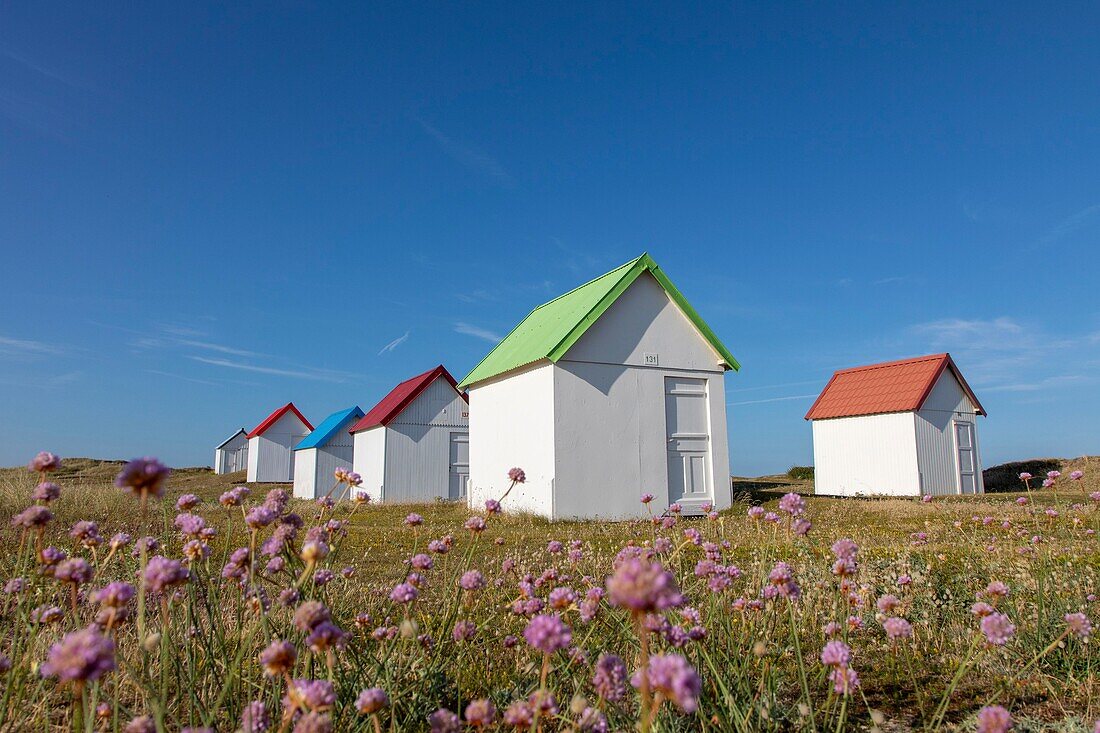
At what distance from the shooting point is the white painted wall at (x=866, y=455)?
2078 cm

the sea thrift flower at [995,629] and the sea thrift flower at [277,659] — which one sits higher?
the sea thrift flower at [277,659]

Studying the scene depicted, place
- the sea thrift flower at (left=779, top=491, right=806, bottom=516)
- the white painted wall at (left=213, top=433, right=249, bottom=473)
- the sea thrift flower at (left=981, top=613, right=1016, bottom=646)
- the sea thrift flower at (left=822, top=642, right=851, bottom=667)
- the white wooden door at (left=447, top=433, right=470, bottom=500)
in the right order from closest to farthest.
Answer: the sea thrift flower at (left=822, top=642, right=851, bottom=667) < the sea thrift flower at (left=981, top=613, right=1016, bottom=646) < the sea thrift flower at (left=779, top=491, right=806, bottom=516) < the white wooden door at (left=447, top=433, right=470, bottom=500) < the white painted wall at (left=213, top=433, right=249, bottom=473)

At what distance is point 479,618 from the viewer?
12.0ft

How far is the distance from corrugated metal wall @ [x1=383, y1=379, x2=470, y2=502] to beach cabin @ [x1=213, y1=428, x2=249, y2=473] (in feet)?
87.6

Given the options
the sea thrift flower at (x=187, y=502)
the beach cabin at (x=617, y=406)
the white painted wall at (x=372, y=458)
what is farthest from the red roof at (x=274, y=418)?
the sea thrift flower at (x=187, y=502)

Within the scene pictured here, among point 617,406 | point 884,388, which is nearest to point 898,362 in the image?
point 884,388

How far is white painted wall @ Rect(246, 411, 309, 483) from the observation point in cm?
3631

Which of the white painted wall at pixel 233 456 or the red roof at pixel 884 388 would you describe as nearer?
the red roof at pixel 884 388

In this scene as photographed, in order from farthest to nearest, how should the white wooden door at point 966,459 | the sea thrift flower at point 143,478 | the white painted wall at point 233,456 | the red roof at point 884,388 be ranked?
the white painted wall at point 233,456 → the white wooden door at point 966,459 → the red roof at point 884,388 → the sea thrift flower at point 143,478

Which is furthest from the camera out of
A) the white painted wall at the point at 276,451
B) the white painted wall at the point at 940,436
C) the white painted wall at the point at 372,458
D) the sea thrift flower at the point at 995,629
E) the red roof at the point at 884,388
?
the white painted wall at the point at 276,451

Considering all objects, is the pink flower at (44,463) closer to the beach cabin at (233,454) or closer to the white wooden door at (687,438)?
the white wooden door at (687,438)

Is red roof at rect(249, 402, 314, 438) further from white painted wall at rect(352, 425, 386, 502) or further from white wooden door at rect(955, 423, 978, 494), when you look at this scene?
white wooden door at rect(955, 423, 978, 494)

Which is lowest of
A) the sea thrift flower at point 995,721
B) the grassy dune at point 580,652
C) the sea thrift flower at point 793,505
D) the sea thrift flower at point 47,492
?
the grassy dune at point 580,652

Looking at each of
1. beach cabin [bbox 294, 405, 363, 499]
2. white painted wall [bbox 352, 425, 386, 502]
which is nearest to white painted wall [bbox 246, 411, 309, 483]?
beach cabin [bbox 294, 405, 363, 499]
